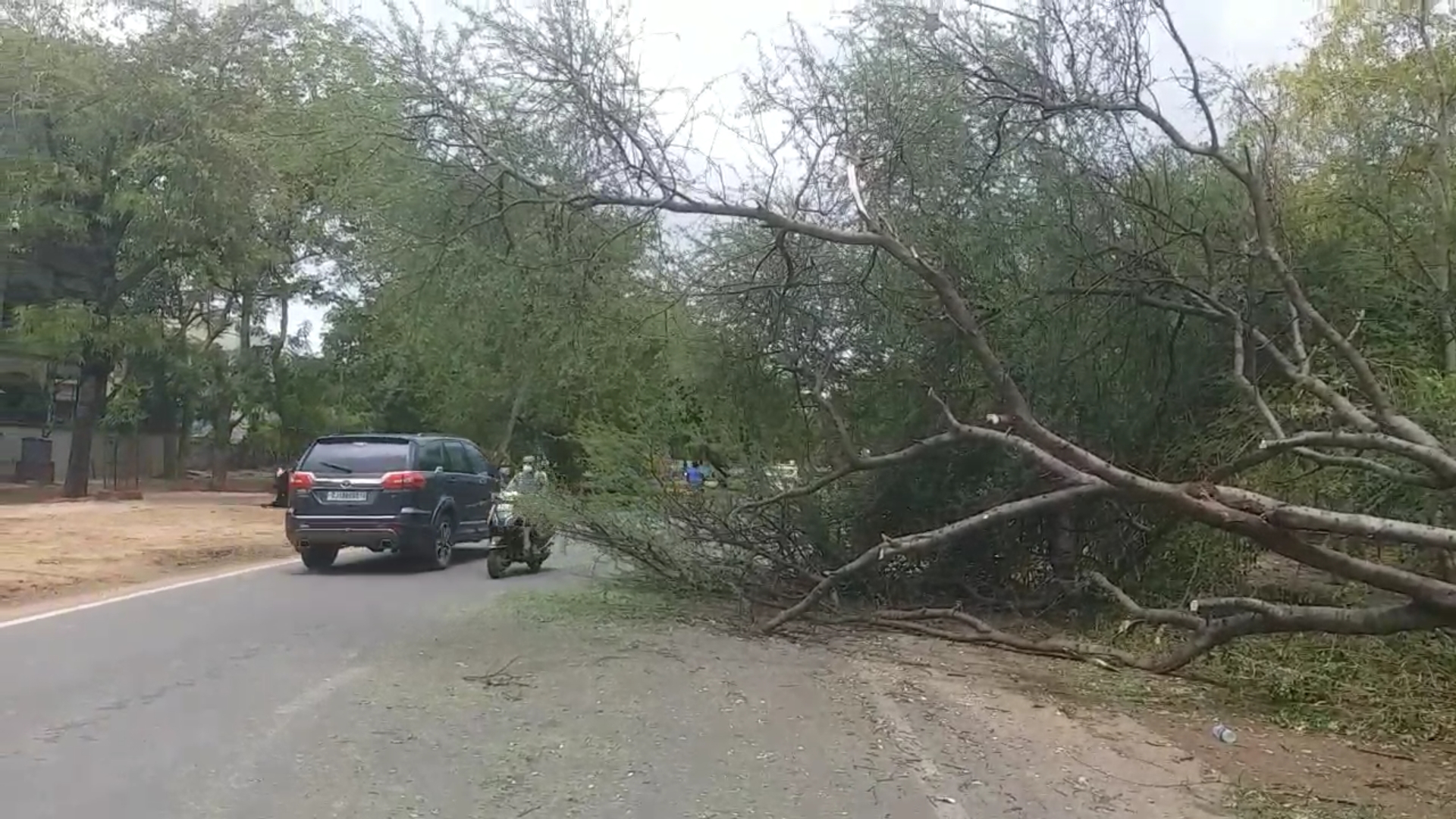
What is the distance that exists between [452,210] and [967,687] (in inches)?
225

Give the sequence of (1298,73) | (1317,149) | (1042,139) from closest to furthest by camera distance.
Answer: (1042,139)
(1317,149)
(1298,73)

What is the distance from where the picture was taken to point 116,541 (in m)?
20.1

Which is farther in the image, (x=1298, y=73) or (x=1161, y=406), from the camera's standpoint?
(x=1298, y=73)

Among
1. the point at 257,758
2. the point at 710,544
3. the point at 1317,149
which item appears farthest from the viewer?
the point at 1317,149

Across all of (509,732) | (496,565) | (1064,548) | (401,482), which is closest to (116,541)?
(401,482)

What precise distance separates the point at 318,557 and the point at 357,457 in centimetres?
188

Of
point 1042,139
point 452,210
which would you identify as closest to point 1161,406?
point 1042,139

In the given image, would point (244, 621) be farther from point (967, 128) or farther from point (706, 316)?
point (967, 128)

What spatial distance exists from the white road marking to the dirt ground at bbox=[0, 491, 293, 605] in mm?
684

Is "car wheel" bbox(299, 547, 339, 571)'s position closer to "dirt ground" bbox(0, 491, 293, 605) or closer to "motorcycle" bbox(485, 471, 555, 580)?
"dirt ground" bbox(0, 491, 293, 605)

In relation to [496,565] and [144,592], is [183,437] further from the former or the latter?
[496,565]

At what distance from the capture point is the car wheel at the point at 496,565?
16203 millimetres

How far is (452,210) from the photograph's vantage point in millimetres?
11289

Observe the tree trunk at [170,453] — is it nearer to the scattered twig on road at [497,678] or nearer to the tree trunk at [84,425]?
the tree trunk at [84,425]
